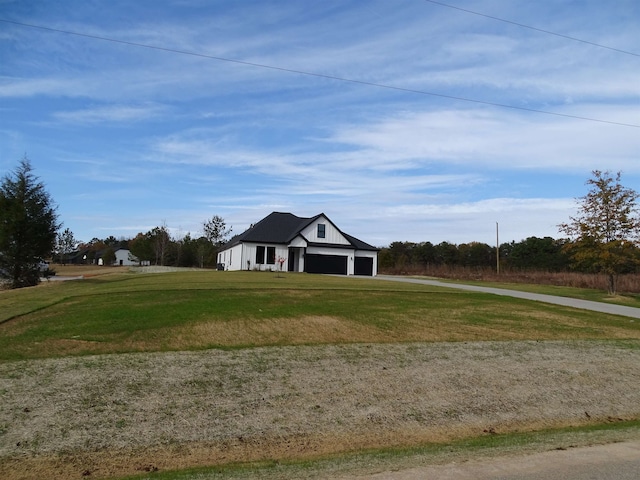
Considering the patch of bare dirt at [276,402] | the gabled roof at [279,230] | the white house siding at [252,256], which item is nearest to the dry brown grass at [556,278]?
the gabled roof at [279,230]

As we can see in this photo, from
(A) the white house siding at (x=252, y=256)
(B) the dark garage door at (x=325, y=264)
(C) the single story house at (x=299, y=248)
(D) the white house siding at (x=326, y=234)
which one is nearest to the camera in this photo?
(A) the white house siding at (x=252, y=256)

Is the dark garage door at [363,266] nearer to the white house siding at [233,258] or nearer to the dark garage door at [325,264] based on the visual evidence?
the dark garage door at [325,264]

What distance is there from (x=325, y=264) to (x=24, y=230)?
2457 centimetres

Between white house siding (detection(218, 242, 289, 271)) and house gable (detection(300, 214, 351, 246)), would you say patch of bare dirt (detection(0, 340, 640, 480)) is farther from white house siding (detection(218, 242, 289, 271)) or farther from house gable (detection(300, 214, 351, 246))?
house gable (detection(300, 214, 351, 246))

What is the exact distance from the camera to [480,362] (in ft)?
36.2

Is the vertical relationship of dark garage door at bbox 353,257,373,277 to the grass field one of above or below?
above

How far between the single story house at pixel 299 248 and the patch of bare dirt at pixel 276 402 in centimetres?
3111

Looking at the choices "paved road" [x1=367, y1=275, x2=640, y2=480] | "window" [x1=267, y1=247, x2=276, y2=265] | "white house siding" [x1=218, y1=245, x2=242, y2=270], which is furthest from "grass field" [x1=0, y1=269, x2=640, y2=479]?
"white house siding" [x1=218, y1=245, x2=242, y2=270]

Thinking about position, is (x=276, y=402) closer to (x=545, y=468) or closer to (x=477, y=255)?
(x=545, y=468)

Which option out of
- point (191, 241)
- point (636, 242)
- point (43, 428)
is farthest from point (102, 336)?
point (191, 241)

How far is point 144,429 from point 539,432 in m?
5.77

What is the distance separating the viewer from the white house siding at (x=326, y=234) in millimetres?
43688

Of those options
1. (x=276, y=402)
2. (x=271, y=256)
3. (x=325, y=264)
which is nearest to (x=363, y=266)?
(x=325, y=264)

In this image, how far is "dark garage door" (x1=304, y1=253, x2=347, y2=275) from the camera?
144ft
